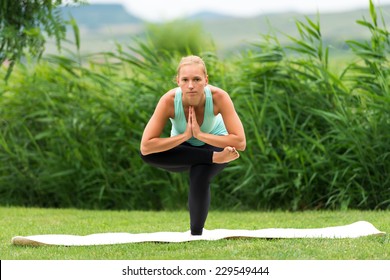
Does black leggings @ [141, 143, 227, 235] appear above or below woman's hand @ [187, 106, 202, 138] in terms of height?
below

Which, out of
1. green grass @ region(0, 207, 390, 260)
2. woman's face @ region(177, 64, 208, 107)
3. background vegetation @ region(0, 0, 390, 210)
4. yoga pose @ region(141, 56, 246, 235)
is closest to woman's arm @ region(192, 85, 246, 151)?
yoga pose @ region(141, 56, 246, 235)

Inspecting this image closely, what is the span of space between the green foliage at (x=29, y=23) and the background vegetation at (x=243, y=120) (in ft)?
2.22

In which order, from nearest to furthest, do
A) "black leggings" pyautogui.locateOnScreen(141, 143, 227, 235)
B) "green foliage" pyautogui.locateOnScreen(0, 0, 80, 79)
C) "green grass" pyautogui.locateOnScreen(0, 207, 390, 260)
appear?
"green grass" pyautogui.locateOnScreen(0, 207, 390, 260)
"black leggings" pyautogui.locateOnScreen(141, 143, 227, 235)
"green foliage" pyautogui.locateOnScreen(0, 0, 80, 79)

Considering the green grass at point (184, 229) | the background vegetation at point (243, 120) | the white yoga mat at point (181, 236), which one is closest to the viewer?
the green grass at point (184, 229)

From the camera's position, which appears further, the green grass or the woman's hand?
the woman's hand

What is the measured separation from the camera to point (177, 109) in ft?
17.4

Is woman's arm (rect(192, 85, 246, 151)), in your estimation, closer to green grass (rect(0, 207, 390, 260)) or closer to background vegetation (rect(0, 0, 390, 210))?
green grass (rect(0, 207, 390, 260))

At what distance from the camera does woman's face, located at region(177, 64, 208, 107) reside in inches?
205

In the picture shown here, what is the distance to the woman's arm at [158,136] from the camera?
5160 mm

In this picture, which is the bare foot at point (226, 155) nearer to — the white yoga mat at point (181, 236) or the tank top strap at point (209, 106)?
the tank top strap at point (209, 106)

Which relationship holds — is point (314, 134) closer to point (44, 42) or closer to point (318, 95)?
point (318, 95)

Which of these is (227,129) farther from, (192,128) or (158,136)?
(158,136)

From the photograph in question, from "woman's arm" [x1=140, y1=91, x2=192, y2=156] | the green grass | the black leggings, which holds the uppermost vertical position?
"woman's arm" [x1=140, y1=91, x2=192, y2=156]

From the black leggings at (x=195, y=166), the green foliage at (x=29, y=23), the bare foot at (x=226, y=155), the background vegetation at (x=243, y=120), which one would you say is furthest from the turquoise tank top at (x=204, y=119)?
the green foliage at (x=29, y=23)
